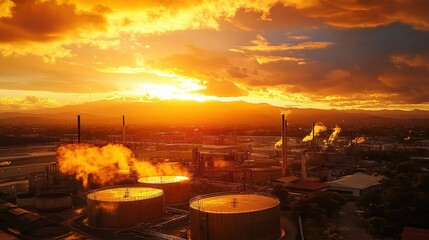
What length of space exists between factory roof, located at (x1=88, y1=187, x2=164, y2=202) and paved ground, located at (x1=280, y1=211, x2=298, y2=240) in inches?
441

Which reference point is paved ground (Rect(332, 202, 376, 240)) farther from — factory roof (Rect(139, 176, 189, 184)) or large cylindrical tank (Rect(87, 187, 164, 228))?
factory roof (Rect(139, 176, 189, 184))

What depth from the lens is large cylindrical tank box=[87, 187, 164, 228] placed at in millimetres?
30891

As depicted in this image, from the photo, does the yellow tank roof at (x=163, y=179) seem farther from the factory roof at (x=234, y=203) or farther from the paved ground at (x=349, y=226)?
the paved ground at (x=349, y=226)

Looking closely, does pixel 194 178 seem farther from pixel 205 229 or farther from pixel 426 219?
pixel 426 219

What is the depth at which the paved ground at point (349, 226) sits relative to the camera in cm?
2759

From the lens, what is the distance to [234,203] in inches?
1139

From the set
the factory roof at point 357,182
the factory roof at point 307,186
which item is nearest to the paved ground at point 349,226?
the factory roof at point 307,186

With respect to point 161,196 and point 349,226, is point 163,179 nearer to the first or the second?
point 161,196

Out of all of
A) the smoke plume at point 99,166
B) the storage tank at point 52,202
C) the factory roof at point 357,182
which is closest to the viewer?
the storage tank at point 52,202

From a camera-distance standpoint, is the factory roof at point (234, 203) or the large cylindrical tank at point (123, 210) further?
the large cylindrical tank at point (123, 210)

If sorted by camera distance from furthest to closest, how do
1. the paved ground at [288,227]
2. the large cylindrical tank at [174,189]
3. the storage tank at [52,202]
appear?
the large cylindrical tank at [174,189] → the storage tank at [52,202] → the paved ground at [288,227]

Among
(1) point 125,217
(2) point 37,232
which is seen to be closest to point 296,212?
(1) point 125,217

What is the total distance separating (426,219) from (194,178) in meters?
27.6

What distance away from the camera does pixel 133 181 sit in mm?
46688
